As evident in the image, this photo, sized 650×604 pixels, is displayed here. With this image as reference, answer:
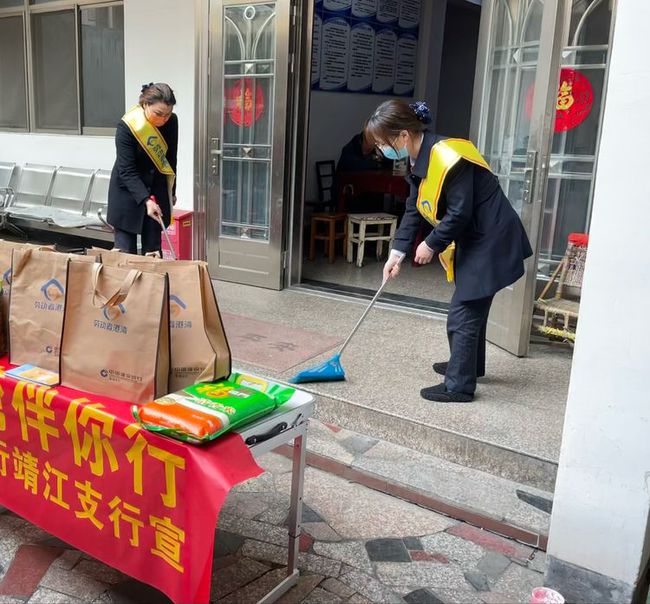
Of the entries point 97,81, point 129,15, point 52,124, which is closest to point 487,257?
point 129,15

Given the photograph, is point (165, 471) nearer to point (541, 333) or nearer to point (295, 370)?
point (295, 370)

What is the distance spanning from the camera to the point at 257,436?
1883 mm

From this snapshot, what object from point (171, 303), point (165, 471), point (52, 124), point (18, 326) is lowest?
point (165, 471)

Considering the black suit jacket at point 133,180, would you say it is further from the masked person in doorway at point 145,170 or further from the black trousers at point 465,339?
the black trousers at point 465,339

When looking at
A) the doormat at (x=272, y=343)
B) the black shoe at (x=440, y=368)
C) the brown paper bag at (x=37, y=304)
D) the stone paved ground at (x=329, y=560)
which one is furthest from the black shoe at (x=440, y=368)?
the brown paper bag at (x=37, y=304)

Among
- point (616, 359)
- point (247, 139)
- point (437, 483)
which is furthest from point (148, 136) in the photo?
point (616, 359)

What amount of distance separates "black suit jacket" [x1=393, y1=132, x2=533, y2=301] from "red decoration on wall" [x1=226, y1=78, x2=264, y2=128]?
7.78 ft

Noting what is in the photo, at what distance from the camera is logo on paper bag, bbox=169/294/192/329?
199 cm

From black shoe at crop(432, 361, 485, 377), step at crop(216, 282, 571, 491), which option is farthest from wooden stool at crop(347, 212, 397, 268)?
black shoe at crop(432, 361, 485, 377)

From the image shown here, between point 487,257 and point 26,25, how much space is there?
5978 millimetres

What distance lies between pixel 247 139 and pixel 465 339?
2788mm

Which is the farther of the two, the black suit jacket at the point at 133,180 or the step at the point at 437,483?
the black suit jacket at the point at 133,180

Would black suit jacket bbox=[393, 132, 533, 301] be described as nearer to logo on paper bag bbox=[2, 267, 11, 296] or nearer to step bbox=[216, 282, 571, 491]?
step bbox=[216, 282, 571, 491]

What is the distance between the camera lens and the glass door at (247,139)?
5.05 metres
